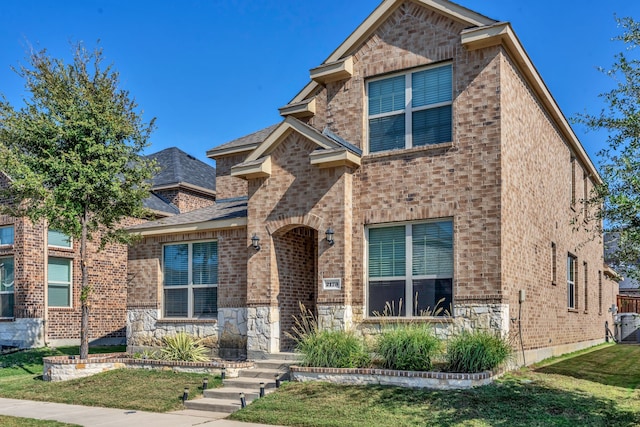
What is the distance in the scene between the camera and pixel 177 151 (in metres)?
27.7

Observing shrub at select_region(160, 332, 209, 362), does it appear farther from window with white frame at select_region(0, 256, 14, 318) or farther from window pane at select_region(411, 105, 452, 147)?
window with white frame at select_region(0, 256, 14, 318)

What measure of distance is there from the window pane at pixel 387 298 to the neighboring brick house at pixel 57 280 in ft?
26.1

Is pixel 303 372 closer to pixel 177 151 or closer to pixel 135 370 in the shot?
pixel 135 370

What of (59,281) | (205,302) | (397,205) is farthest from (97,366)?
(59,281)

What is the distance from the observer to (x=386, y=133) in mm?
13727

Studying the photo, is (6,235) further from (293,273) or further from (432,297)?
(432,297)

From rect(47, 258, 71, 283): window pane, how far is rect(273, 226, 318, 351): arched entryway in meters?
10.7

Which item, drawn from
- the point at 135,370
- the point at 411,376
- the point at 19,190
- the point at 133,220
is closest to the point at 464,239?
the point at 411,376

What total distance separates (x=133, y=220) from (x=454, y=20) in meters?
15.5

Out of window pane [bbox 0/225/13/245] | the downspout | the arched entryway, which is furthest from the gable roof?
window pane [bbox 0/225/13/245]

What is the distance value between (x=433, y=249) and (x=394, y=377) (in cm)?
308

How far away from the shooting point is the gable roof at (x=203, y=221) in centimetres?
1532

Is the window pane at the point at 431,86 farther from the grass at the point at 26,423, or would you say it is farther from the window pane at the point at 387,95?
the grass at the point at 26,423

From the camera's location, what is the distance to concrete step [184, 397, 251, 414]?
1080 cm
